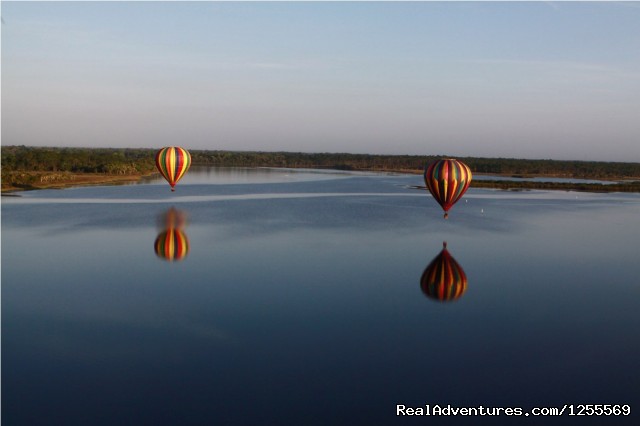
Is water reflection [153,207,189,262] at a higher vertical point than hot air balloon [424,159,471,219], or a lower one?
lower

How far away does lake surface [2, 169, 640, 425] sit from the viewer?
34.7 feet

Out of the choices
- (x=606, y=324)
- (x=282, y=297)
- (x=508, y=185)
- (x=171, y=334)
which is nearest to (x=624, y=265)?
(x=606, y=324)

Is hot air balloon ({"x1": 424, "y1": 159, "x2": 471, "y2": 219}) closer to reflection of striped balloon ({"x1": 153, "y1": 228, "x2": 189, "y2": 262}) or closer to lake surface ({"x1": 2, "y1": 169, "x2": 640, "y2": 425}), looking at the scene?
lake surface ({"x1": 2, "y1": 169, "x2": 640, "y2": 425})

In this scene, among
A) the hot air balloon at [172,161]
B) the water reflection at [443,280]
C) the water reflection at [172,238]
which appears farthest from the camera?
the hot air balloon at [172,161]

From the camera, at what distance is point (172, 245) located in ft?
81.8

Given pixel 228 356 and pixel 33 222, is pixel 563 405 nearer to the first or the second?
pixel 228 356

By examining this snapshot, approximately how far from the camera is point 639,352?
44.0 feet

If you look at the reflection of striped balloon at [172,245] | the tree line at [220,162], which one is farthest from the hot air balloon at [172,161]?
the reflection of striped balloon at [172,245]

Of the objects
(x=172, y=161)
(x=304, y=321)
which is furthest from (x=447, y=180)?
(x=172, y=161)

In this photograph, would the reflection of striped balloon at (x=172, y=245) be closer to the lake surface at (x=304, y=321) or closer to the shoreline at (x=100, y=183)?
the lake surface at (x=304, y=321)

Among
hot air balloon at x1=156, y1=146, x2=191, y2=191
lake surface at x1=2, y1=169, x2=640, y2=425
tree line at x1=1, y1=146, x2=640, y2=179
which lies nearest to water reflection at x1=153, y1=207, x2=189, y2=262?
lake surface at x1=2, y1=169, x2=640, y2=425

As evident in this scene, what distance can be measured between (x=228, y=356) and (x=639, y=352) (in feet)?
27.2

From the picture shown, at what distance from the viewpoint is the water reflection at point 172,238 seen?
23161 mm

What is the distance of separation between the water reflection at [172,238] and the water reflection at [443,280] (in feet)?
27.7
